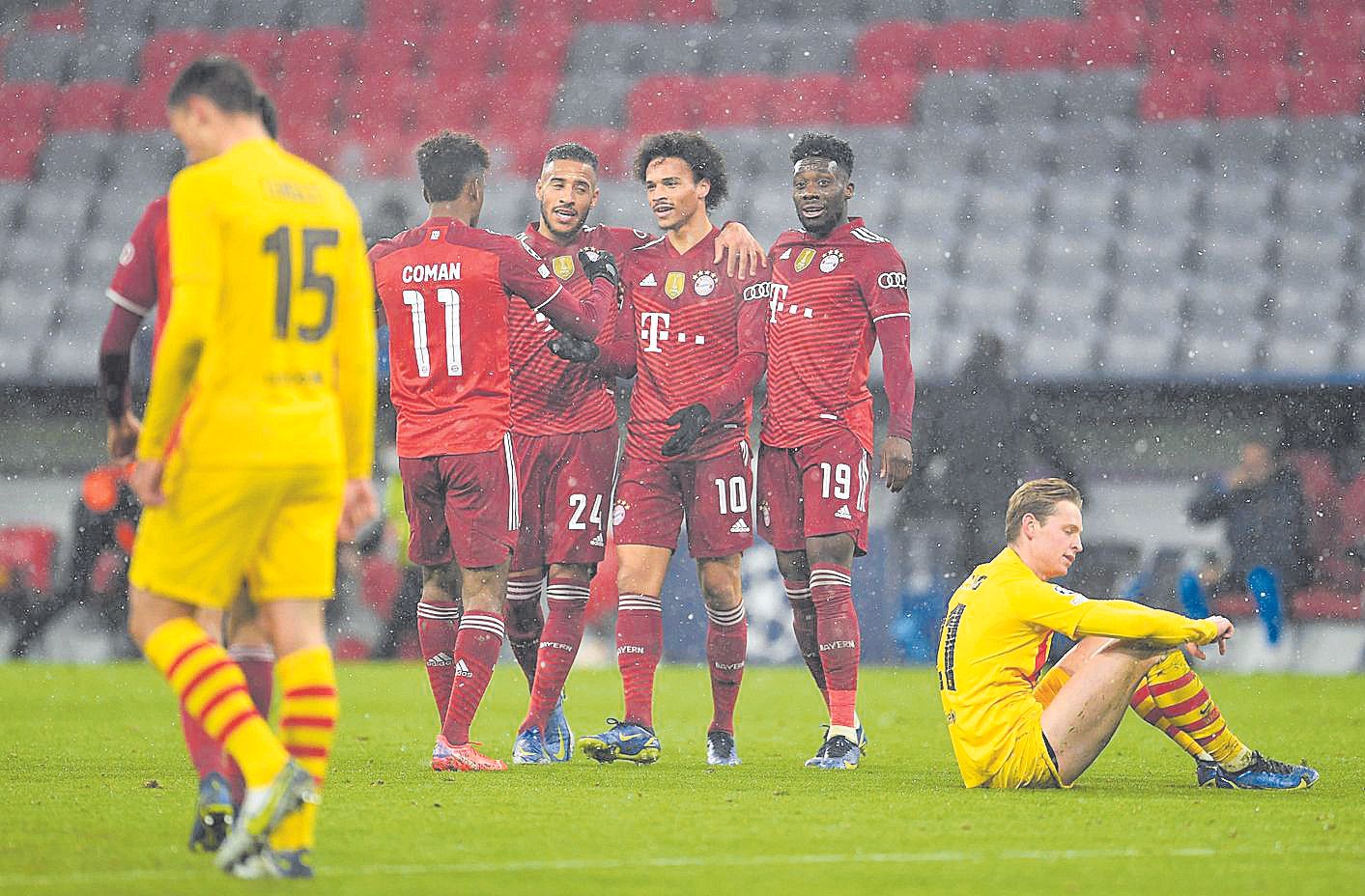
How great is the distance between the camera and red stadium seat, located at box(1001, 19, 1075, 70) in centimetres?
1945

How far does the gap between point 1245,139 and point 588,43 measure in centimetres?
705

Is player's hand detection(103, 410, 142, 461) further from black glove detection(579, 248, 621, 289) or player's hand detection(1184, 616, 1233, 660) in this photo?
player's hand detection(1184, 616, 1233, 660)

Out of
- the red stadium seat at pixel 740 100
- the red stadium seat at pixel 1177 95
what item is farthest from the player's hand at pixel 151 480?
the red stadium seat at pixel 1177 95

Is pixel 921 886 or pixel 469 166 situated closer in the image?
pixel 921 886

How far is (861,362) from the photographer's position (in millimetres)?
7414

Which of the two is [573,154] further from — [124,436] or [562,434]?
[124,436]

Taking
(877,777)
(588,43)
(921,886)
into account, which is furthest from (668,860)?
(588,43)

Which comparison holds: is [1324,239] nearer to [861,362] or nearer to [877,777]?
[861,362]

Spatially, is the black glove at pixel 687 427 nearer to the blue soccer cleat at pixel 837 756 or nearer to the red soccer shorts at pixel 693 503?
the red soccer shorts at pixel 693 503

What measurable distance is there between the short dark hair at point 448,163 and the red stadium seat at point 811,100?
12689 millimetres

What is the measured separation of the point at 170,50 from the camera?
21047 mm

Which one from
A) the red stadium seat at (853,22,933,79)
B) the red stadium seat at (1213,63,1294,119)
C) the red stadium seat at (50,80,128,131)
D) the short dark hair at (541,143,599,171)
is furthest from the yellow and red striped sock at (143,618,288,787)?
the red stadium seat at (50,80,128,131)

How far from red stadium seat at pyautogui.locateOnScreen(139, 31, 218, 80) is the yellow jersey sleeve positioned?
1730 centimetres

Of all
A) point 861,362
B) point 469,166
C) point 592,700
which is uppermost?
point 469,166
